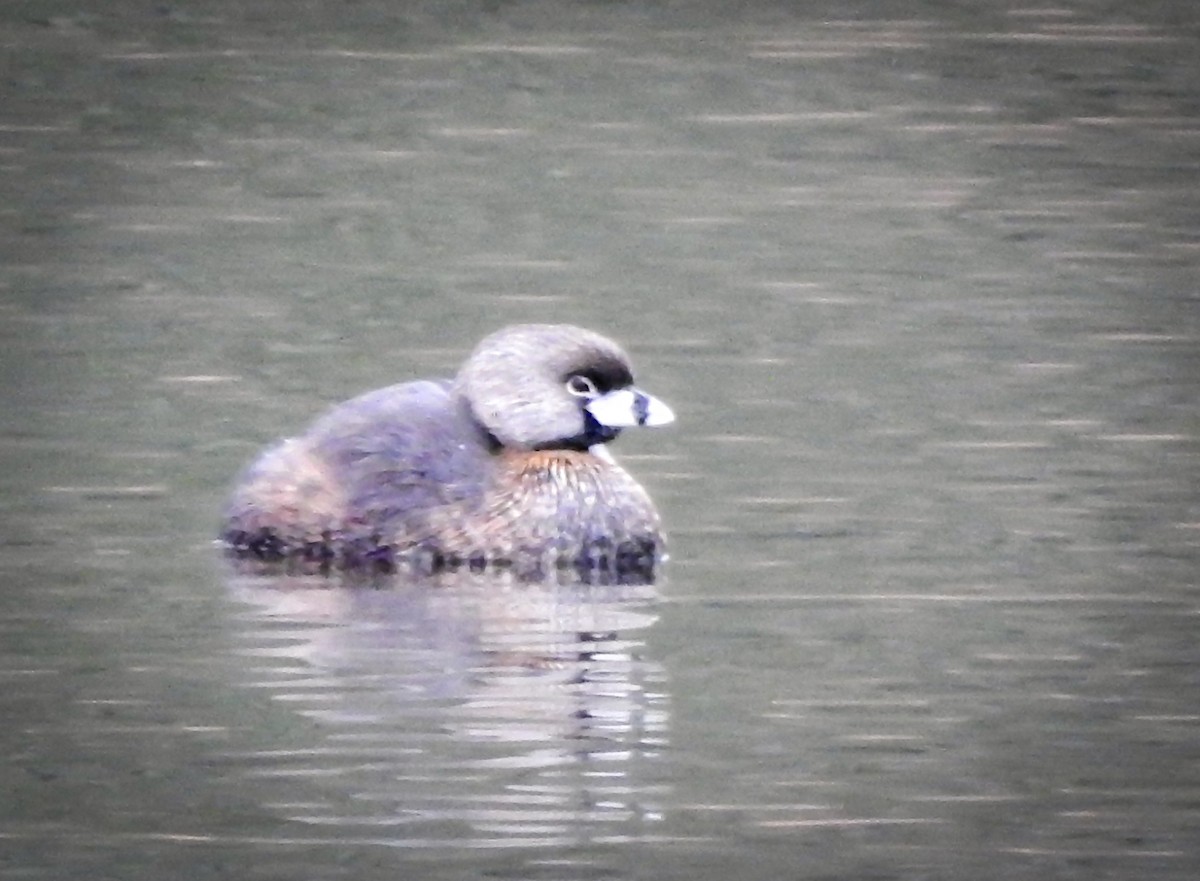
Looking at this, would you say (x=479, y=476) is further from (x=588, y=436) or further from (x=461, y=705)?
(x=461, y=705)

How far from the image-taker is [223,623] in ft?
24.2

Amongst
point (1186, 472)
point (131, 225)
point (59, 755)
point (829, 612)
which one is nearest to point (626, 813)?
point (59, 755)

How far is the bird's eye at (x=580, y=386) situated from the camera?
28.2ft

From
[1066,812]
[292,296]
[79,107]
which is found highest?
[79,107]

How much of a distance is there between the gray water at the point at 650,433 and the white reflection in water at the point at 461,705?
0.02 m

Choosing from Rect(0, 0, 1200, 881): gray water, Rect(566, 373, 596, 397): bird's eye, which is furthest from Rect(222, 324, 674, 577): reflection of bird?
Rect(0, 0, 1200, 881): gray water

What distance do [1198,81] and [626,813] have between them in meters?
9.75

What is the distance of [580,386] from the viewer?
8.61 meters

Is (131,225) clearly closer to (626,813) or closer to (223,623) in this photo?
(223,623)

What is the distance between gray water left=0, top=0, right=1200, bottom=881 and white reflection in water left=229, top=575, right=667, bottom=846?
0.06 feet

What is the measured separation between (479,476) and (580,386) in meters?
0.40

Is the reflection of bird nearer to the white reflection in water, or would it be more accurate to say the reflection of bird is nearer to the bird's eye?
the bird's eye

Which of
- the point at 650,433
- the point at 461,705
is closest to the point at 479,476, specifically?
the point at 650,433

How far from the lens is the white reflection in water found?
5.73 meters
